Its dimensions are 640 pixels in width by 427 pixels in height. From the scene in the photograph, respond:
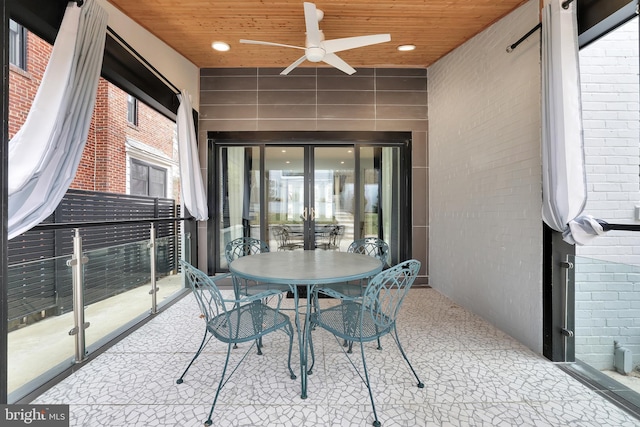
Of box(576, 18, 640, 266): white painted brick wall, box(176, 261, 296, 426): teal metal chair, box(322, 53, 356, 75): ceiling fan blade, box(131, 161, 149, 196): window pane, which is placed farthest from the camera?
box(131, 161, 149, 196): window pane

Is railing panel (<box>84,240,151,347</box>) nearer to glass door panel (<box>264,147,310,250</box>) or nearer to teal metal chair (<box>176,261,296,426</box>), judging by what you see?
teal metal chair (<box>176,261,296,426</box>)

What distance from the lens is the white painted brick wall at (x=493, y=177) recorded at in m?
2.30

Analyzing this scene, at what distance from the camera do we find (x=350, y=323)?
176 centimetres

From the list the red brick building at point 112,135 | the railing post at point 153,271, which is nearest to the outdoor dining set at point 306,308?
the railing post at point 153,271

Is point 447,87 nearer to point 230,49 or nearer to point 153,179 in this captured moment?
point 230,49

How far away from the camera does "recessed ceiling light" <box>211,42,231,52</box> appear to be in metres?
3.25

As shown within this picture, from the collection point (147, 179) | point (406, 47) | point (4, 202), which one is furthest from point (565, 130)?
point (147, 179)

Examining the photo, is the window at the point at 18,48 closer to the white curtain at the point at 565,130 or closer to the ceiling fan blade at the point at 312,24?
the ceiling fan blade at the point at 312,24

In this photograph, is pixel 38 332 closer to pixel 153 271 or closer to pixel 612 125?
pixel 153 271

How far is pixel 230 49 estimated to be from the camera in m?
3.39

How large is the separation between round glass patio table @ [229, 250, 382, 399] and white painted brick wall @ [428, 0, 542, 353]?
132cm

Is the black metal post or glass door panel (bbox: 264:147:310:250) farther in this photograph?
glass door panel (bbox: 264:147:310:250)

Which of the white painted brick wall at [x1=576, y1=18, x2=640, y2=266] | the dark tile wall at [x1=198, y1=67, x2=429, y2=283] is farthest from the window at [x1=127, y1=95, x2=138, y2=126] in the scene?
the white painted brick wall at [x1=576, y1=18, x2=640, y2=266]

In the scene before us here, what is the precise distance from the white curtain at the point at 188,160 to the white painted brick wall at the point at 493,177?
3144 mm
